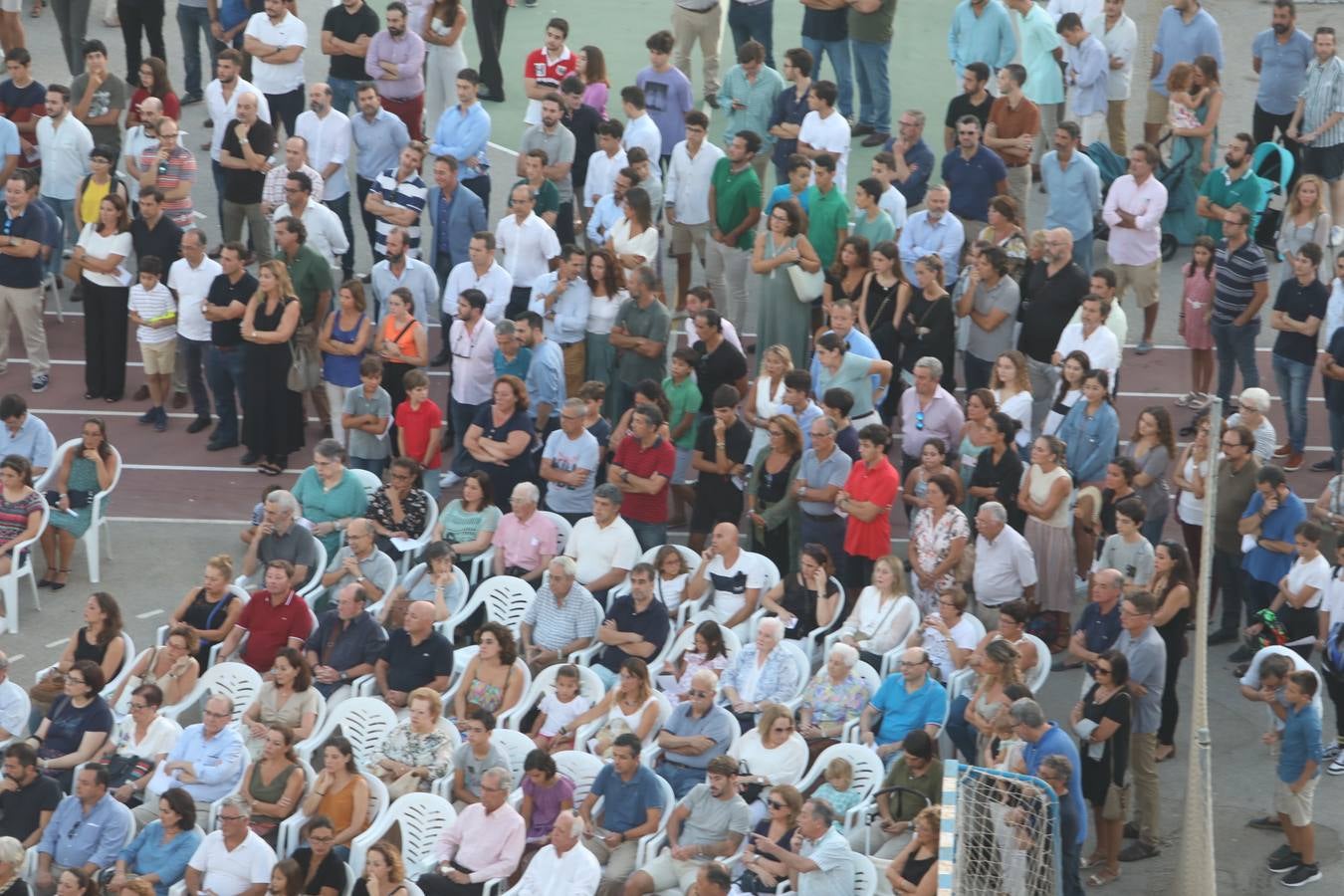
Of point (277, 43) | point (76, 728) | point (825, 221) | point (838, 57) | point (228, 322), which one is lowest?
point (76, 728)

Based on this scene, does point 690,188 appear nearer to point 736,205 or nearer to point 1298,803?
point 736,205

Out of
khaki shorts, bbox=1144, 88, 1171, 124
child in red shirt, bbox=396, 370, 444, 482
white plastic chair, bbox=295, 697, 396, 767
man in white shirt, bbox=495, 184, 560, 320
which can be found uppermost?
khaki shorts, bbox=1144, 88, 1171, 124

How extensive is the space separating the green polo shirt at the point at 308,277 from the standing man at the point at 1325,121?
26.5 ft

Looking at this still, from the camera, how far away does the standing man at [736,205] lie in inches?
680

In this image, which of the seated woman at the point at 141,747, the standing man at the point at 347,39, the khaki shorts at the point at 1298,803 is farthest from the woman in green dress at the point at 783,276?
the seated woman at the point at 141,747

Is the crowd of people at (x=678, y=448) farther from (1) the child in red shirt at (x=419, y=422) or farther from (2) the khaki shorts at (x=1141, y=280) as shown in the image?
(2) the khaki shorts at (x=1141, y=280)

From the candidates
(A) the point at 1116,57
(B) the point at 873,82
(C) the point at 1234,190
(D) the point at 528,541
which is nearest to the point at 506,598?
(D) the point at 528,541

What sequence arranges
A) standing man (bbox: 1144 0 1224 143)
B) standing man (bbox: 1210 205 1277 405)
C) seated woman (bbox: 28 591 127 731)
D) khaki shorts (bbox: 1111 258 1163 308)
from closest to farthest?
seated woman (bbox: 28 591 127 731) → standing man (bbox: 1210 205 1277 405) → khaki shorts (bbox: 1111 258 1163 308) → standing man (bbox: 1144 0 1224 143)

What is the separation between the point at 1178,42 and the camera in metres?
19.9

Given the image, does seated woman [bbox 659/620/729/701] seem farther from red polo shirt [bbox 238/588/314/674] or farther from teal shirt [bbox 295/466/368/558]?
teal shirt [bbox 295/466/368/558]

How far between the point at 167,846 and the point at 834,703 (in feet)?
12.6

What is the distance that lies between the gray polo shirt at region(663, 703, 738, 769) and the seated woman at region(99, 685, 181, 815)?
296cm

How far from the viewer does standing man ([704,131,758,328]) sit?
17266 millimetres

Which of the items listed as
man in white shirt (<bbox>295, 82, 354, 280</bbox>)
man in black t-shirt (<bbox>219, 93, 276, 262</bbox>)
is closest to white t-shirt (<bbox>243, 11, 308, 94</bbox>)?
man in black t-shirt (<bbox>219, 93, 276, 262</bbox>)
